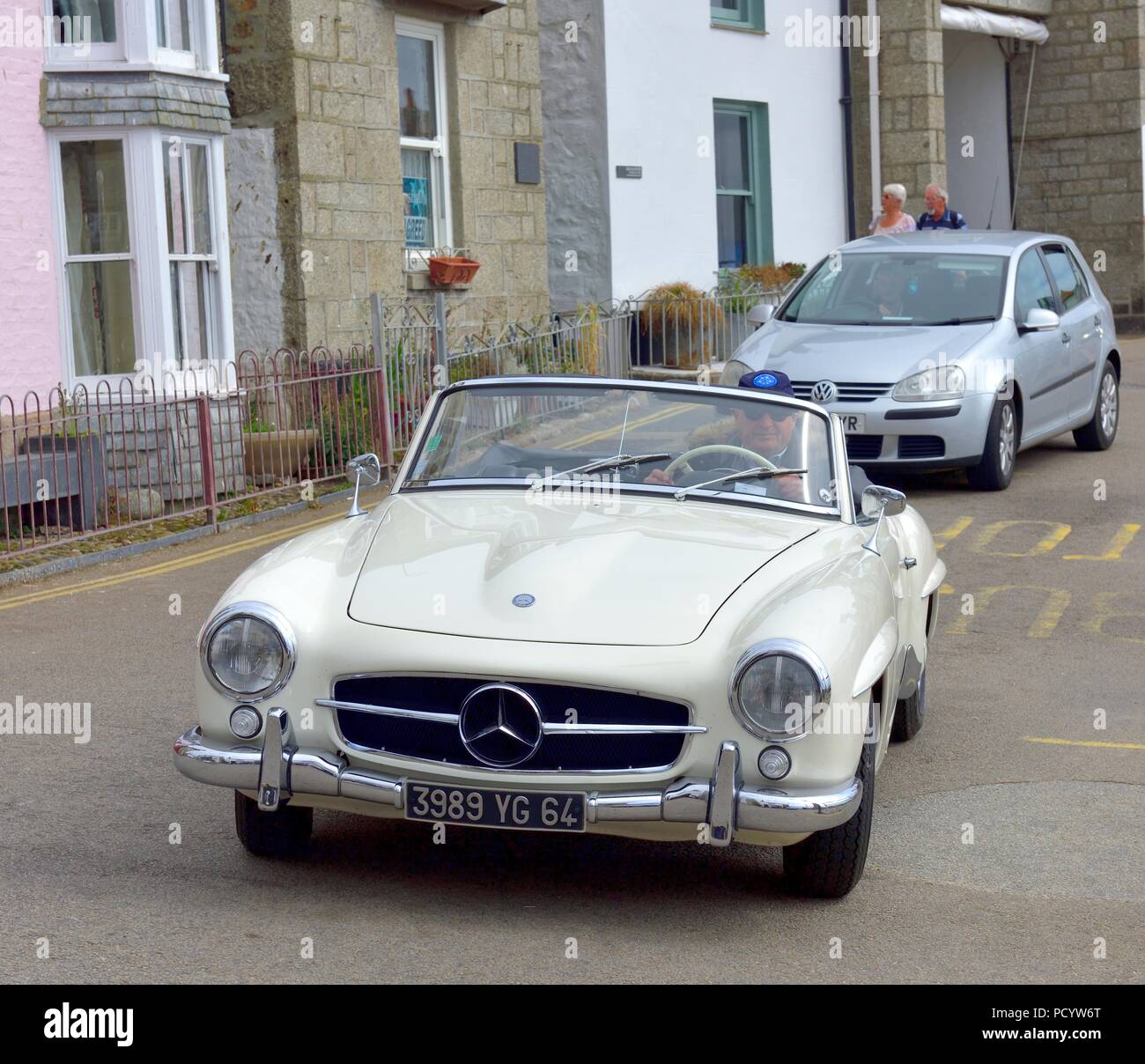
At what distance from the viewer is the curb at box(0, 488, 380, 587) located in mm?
10312

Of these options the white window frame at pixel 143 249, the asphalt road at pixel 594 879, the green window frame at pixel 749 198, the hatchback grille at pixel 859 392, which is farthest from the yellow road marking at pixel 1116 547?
the green window frame at pixel 749 198

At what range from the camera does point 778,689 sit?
15.1ft

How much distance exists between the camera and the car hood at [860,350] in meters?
11.9

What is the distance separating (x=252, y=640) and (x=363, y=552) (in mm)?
615

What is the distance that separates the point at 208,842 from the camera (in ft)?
18.1

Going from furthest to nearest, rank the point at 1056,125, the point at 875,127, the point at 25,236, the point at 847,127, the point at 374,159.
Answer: the point at 1056,125 < the point at 847,127 < the point at 875,127 < the point at 374,159 < the point at 25,236

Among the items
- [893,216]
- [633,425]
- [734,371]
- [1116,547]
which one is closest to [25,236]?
[734,371]

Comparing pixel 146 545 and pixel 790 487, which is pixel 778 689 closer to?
pixel 790 487

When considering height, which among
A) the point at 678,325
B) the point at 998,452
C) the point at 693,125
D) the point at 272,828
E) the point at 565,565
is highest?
the point at 693,125

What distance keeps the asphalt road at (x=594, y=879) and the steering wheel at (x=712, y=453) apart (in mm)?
1260

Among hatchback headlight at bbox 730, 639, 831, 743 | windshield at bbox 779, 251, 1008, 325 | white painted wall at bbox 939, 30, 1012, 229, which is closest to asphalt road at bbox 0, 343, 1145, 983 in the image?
hatchback headlight at bbox 730, 639, 831, 743

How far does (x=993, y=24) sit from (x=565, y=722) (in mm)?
23286

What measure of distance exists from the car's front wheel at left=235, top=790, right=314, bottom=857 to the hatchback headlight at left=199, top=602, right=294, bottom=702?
42 centimetres
